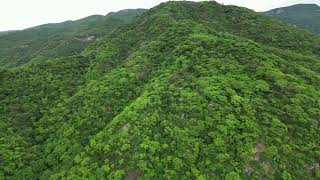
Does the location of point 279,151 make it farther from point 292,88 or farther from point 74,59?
point 74,59

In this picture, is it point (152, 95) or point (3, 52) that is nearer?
point (152, 95)

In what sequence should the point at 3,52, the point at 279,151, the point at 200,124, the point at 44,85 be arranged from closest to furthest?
the point at 279,151 < the point at 200,124 < the point at 44,85 < the point at 3,52

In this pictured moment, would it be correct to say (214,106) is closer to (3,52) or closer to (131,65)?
(131,65)

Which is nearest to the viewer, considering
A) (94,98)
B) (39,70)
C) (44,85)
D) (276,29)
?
(94,98)

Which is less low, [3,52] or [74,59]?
[74,59]

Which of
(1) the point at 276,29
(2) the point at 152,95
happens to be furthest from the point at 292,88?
(1) the point at 276,29

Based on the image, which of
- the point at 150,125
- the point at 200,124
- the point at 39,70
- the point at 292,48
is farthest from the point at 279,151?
the point at 39,70
